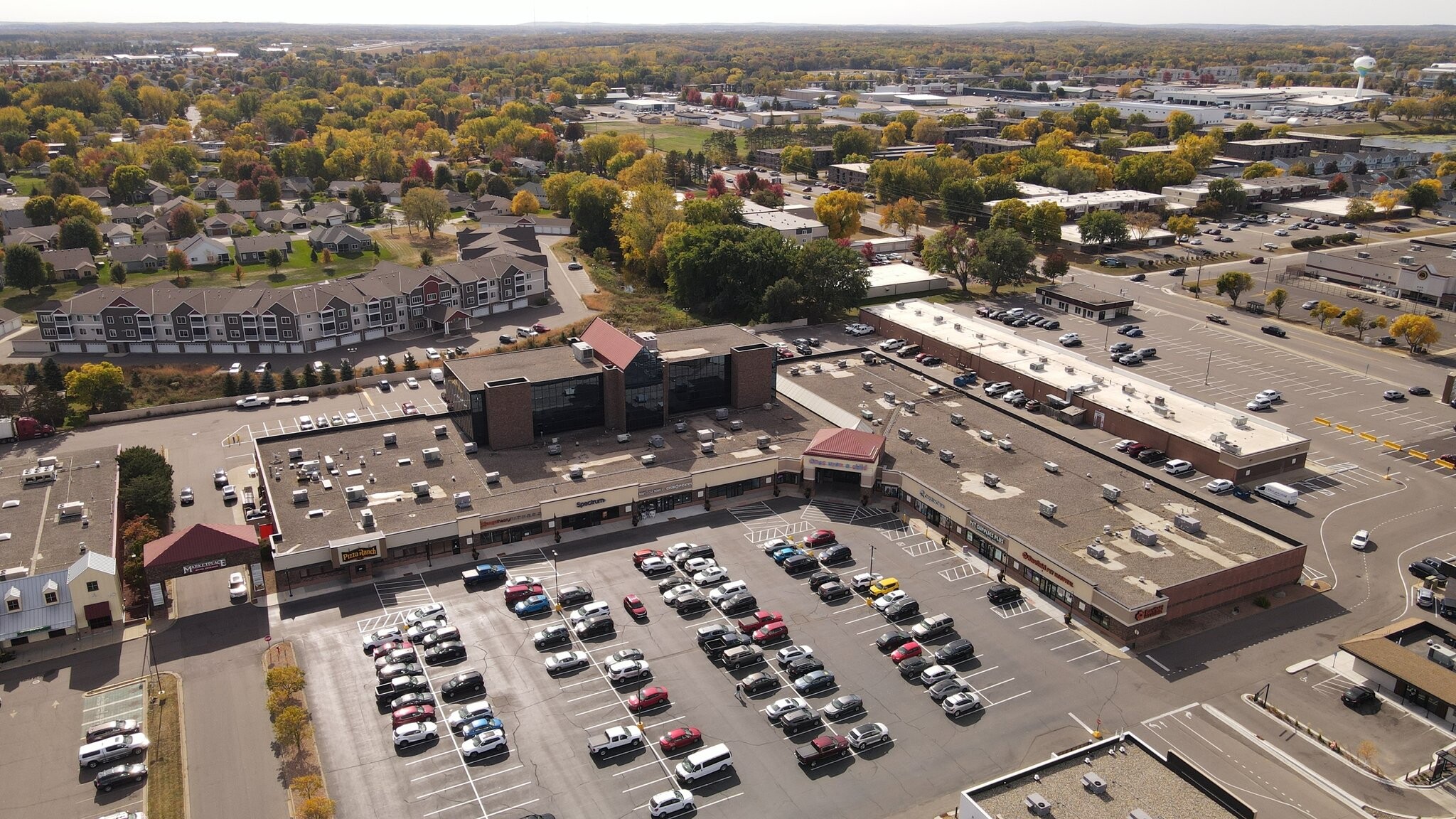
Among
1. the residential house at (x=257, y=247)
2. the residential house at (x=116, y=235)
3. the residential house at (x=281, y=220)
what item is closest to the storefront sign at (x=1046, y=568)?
the residential house at (x=257, y=247)

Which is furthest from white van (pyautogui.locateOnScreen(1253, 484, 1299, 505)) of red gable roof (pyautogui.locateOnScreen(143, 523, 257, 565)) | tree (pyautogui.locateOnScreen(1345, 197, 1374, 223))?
tree (pyautogui.locateOnScreen(1345, 197, 1374, 223))

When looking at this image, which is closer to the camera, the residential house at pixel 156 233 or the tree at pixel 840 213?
the residential house at pixel 156 233

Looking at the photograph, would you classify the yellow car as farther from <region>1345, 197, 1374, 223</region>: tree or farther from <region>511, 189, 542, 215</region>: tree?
<region>1345, 197, 1374, 223</region>: tree

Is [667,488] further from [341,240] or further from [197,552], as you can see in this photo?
[341,240]

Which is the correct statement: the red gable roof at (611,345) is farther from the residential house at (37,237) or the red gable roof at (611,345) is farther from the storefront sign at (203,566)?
the residential house at (37,237)

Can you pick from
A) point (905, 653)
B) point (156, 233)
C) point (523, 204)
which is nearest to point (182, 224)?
point (156, 233)
